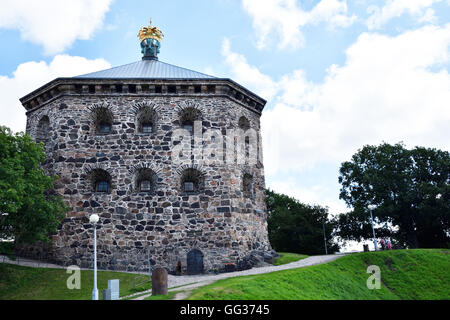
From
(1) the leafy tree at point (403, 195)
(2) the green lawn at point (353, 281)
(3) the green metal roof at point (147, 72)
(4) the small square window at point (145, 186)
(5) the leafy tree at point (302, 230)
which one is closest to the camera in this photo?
(2) the green lawn at point (353, 281)

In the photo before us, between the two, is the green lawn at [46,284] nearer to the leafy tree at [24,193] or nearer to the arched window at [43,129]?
the leafy tree at [24,193]

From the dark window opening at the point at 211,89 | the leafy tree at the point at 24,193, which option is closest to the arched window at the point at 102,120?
the leafy tree at the point at 24,193

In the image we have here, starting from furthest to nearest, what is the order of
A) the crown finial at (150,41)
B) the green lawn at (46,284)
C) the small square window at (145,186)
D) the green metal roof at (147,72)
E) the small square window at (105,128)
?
the crown finial at (150,41) < the green metal roof at (147,72) < the small square window at (105,128) < the small square window at (145,186) < the green lawn at (46,284)

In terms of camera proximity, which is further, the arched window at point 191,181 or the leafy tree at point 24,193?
the arched window at point 191,181

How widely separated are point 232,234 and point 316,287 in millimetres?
6338

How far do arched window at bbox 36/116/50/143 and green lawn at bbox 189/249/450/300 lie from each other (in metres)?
14.7

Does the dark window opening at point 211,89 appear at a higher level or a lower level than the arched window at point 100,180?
higher

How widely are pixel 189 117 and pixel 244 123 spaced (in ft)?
11.9

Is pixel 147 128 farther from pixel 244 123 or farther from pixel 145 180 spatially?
pixel 244 123

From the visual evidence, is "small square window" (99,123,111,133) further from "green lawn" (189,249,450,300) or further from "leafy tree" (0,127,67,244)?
"green lawn" (189,249,450,300)

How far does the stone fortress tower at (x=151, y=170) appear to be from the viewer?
19641mm

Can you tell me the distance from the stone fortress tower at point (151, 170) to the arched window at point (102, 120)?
0.06 metres

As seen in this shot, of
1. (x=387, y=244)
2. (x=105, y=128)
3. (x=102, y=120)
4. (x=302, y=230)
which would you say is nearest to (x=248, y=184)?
(x=105, y=128)

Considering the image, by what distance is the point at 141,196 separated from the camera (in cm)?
2039
